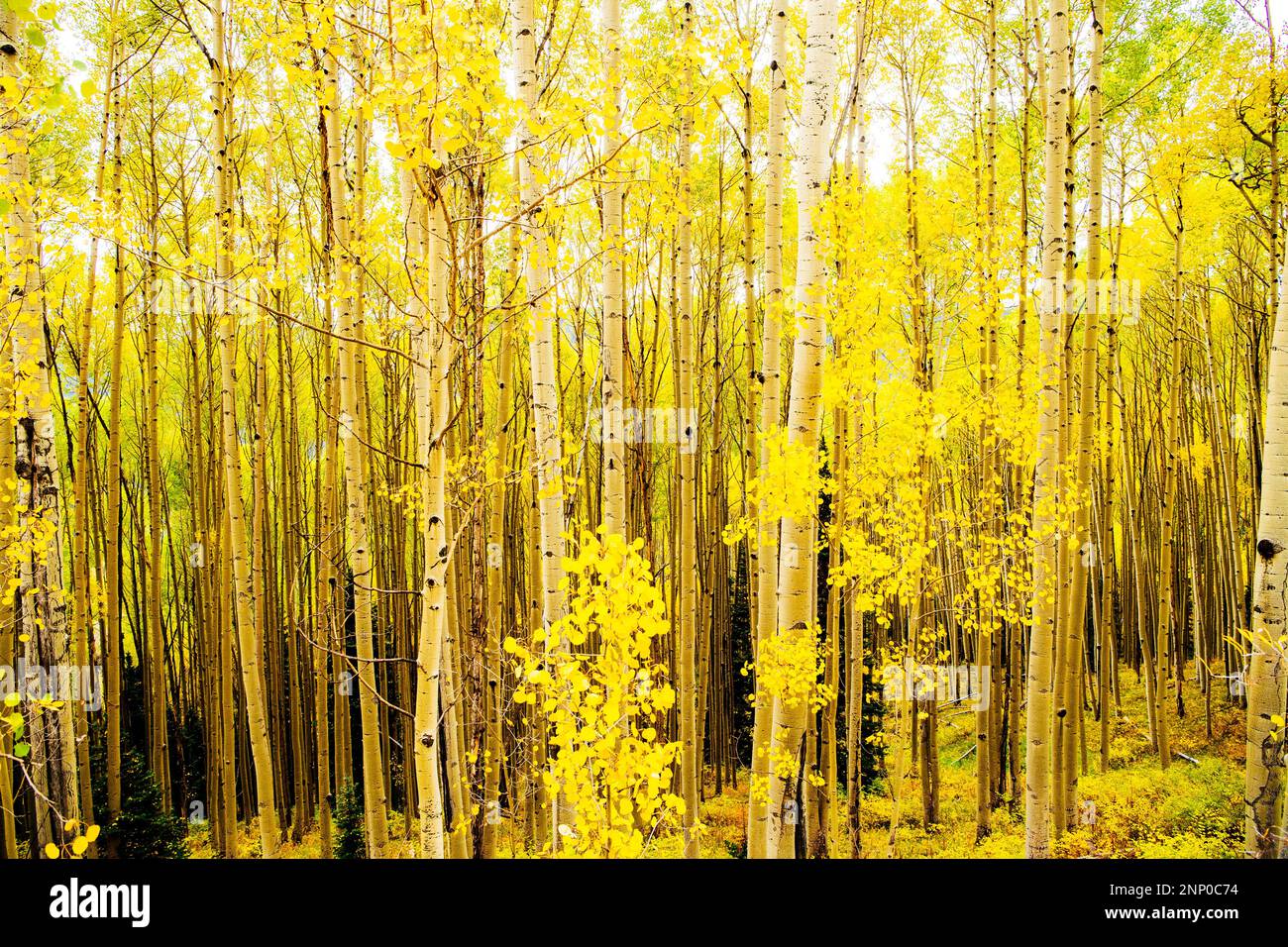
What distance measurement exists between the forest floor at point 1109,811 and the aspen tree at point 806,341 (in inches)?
73.0

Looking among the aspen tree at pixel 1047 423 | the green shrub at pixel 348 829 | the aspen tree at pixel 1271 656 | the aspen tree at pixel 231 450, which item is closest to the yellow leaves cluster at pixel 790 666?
the aspen tree at pixel 1047 423

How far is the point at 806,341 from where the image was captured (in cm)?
382

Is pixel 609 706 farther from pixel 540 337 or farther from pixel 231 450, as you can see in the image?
pixel 231 450

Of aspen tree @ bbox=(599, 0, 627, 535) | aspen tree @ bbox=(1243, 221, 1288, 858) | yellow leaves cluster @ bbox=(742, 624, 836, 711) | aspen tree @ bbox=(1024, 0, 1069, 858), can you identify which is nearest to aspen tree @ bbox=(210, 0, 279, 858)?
aspen tree @ bbox=(599, 0, 627, 535)

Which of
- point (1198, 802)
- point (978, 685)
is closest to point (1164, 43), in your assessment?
point (978, 685)

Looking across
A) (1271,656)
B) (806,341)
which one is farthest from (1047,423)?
(806,341)

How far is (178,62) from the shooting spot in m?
7.16

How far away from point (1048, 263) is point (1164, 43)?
409cm

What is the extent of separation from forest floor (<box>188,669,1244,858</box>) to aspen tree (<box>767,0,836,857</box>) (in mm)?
1855

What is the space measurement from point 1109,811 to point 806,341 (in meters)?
7.32

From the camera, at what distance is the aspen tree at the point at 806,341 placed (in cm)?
375

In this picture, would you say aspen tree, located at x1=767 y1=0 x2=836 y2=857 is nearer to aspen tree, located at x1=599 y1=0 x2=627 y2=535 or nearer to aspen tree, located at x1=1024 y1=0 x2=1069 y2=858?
aspen tree, located at x1=599 y1=0 x2=627 y2=535
